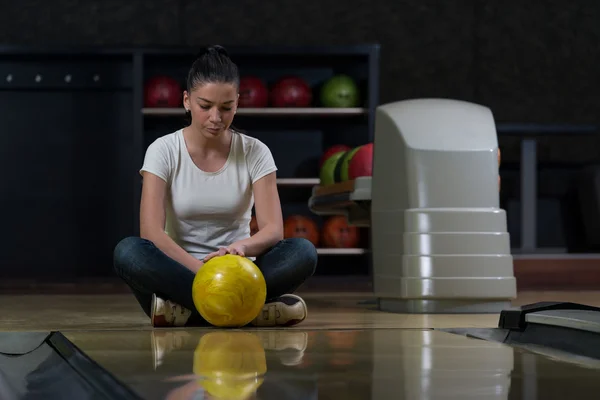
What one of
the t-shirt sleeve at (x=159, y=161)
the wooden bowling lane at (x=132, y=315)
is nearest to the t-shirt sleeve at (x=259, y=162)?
the t-shirt sleeve at (x=159, y=161)

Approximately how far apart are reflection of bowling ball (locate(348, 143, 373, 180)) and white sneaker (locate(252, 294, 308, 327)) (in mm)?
1181

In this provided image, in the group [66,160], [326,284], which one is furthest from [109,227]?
[326,284]

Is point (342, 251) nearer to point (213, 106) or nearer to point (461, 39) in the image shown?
point (461, 39)

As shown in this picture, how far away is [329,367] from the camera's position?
187 cm

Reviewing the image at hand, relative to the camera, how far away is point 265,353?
7.02ft

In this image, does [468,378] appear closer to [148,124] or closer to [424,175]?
[424,175]

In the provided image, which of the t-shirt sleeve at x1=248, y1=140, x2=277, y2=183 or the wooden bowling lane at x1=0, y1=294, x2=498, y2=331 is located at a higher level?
the t-shirt sleeve at x1=248, y1=140, x2=277, y2=183

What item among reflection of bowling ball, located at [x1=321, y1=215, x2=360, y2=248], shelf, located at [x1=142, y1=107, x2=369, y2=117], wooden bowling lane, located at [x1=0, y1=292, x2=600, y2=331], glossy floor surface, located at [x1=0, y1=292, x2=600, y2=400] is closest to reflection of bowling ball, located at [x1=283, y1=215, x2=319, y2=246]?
reflection of bowling ball, located at [x1=321, y1=215, x2=360, y2=248]

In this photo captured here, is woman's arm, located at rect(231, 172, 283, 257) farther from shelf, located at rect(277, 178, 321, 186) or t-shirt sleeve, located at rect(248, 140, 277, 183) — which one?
shelf, located at rect(277, 178, 321, 186)

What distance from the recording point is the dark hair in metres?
2.90

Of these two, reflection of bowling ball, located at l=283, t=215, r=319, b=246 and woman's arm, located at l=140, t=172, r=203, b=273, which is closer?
woman's arm, located at l=140, t=172, r=203, b=273

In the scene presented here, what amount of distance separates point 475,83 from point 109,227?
9.42 feet

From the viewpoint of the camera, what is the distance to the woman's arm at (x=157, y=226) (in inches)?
116

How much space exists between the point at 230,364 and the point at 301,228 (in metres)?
4.48
